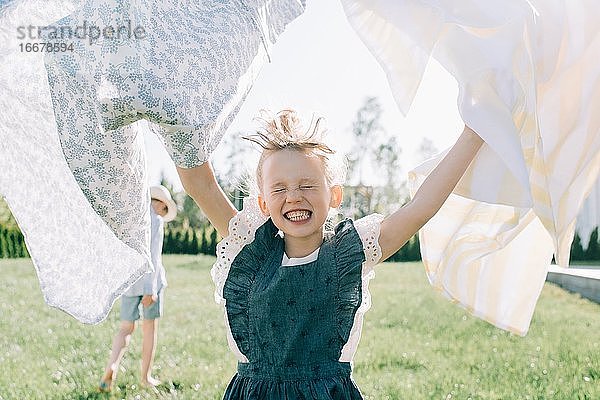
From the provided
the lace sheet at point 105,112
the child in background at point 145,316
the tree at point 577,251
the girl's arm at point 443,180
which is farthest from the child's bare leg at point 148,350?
the tree at point 577,251

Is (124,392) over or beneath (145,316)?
beneath

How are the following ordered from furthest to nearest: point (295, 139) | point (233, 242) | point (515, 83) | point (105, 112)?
1. point (233, 242)
2. point (295, 139)
3. point (515, 83)
4. point (105, 112)

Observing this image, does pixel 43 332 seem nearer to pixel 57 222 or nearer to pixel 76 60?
pixel 57 222

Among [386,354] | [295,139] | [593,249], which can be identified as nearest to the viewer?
[295,139]

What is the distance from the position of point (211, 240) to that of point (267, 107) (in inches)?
718

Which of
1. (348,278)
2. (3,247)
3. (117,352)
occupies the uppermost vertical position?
(348,278)

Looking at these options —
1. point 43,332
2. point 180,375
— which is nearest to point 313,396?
point 180,375

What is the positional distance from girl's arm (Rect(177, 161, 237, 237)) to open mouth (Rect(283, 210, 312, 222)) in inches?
8.0

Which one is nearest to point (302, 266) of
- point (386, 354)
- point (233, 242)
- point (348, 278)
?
point (348, 278)

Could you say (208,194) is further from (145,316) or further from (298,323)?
(145,316)

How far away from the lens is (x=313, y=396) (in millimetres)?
2438

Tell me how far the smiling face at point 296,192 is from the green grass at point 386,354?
273 centimetres

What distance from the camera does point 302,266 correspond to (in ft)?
8.38

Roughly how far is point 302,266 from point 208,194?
1.10 feet
